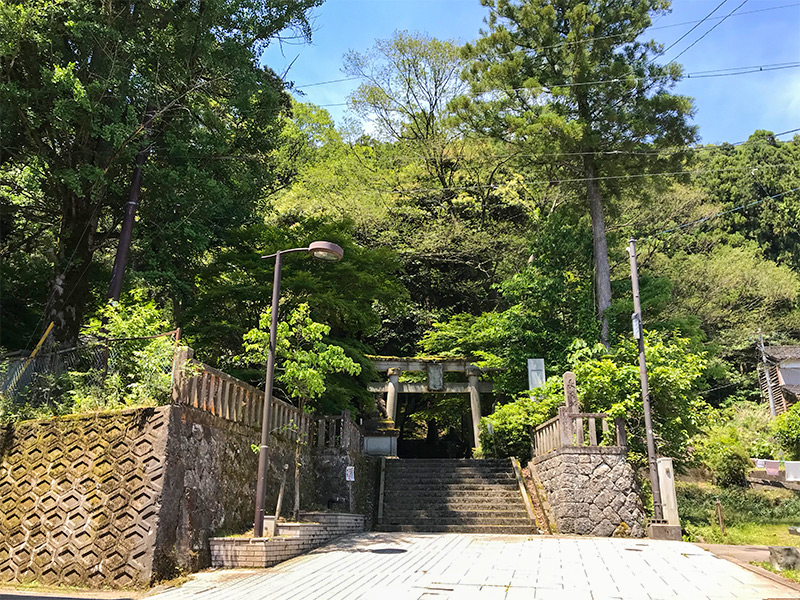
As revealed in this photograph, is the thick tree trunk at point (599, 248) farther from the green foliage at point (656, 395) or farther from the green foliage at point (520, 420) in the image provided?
the green foliage at point (520, 420)

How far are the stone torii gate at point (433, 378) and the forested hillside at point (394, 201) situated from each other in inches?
32.6

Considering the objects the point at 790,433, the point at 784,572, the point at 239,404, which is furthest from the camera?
the point at 790,433

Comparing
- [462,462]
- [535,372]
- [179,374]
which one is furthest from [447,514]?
[179,374]

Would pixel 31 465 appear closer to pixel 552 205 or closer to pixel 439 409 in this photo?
pixel 439 409

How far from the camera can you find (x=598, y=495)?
40.4ft

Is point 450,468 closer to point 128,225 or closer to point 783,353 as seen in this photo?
point 128,225

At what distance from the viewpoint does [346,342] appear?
1517 cm

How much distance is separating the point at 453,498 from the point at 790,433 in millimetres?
13039

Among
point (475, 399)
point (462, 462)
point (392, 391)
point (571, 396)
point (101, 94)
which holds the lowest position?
point (462, 462)

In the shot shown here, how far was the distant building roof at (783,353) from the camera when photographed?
29.2 metres

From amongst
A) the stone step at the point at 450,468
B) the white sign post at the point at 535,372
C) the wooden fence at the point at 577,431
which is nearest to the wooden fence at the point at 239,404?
the stone step at the point at 450,468

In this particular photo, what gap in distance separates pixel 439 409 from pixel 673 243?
53.7 ft

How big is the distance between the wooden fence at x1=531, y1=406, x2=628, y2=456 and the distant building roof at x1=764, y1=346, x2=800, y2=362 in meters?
20.3

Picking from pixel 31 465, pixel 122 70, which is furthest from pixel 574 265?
pixel 31 465
